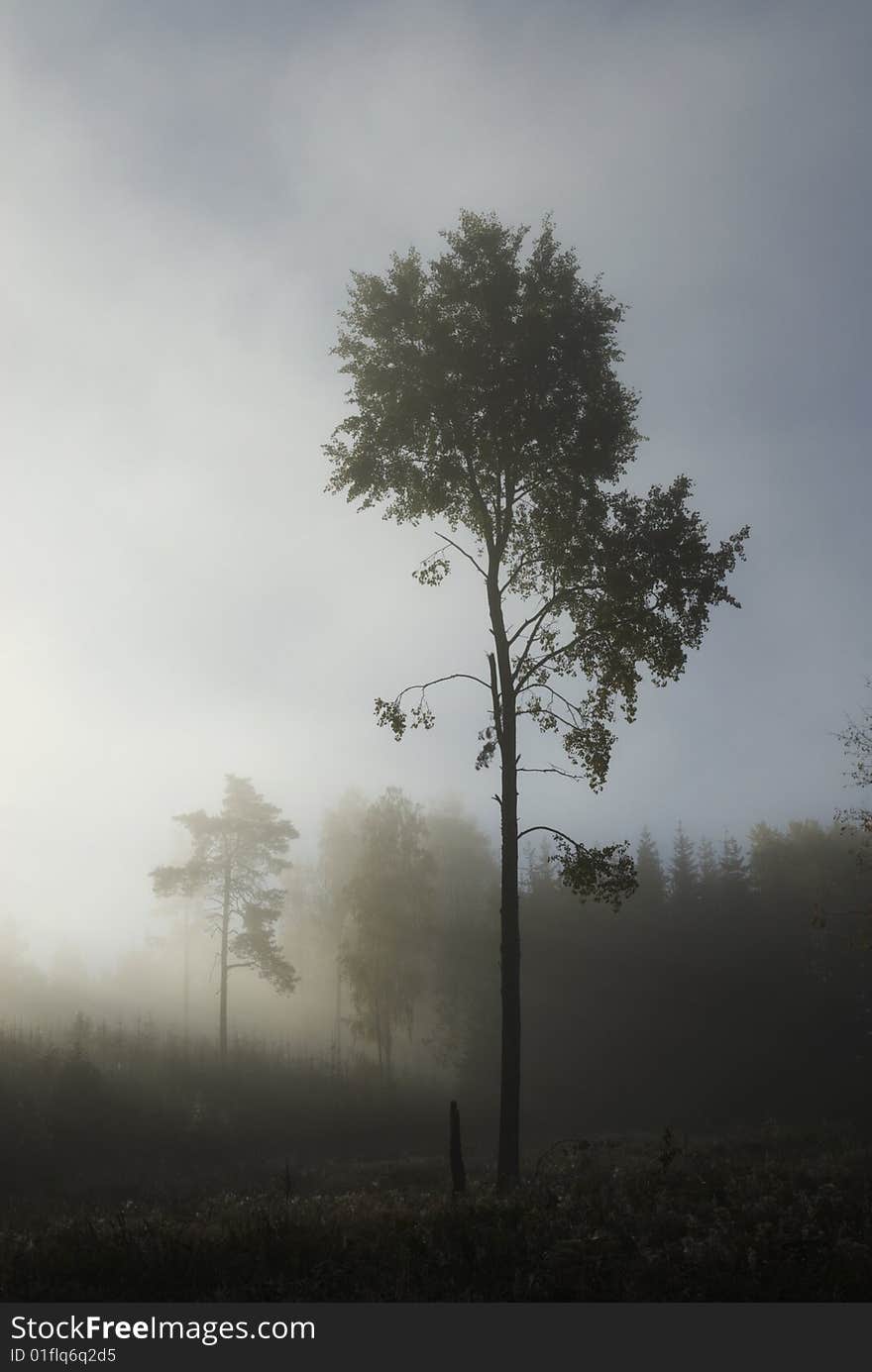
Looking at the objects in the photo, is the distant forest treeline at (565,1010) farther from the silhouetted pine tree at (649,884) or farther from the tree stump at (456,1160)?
the tree stump at (456,1160)

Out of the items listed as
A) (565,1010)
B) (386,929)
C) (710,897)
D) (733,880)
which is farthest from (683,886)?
(386,929)

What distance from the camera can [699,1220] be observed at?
9.02m

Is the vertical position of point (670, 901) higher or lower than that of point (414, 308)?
lower

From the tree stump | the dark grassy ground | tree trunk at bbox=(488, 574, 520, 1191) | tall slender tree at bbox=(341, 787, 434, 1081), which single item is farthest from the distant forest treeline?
the dark grassy ground

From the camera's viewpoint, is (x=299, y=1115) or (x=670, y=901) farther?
(x=670, y=901)

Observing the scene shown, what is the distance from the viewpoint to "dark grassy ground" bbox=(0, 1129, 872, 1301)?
7172 millimetres

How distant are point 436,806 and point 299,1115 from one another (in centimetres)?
4126

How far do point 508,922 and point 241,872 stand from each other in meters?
27.8

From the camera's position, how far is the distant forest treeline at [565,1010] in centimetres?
3259

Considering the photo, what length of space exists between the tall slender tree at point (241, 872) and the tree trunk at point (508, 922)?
84.7ft

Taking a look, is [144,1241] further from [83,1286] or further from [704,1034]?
[704,1034]

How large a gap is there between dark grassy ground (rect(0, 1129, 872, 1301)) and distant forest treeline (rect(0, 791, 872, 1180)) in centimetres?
1990
